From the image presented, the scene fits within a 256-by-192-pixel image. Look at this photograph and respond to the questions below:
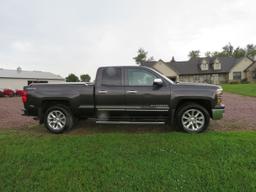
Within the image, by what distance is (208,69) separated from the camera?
1761 inches

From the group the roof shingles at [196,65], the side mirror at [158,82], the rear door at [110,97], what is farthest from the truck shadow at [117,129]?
the roof shingles at [196,65]

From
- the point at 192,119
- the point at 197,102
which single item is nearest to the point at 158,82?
the point at 197,102

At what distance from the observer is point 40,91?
6.00 meters

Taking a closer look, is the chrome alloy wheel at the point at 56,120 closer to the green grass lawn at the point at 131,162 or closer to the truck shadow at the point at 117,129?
the truck shadow at the point at 117,129

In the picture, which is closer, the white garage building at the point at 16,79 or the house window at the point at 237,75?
the white garage building at the point at 16,79

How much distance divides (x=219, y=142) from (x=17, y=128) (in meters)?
6.18

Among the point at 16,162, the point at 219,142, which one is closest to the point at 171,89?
the point at 219,142

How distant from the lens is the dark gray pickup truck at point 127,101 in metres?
5.64

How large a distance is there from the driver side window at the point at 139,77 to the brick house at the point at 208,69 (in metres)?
37.6

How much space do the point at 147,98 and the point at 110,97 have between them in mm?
1038

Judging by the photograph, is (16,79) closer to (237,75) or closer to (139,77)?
(139,77)

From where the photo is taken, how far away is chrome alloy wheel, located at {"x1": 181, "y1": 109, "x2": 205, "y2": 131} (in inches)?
223

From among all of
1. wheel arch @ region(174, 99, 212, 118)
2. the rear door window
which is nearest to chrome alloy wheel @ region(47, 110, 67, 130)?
the rear door window

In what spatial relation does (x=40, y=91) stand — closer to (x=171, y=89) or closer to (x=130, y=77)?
(x=130, y=77)
